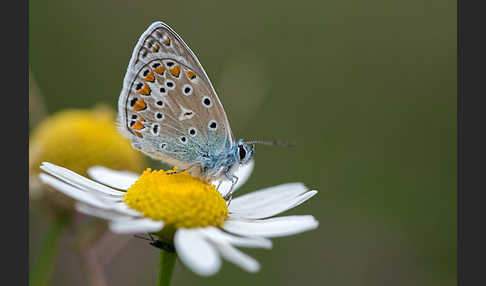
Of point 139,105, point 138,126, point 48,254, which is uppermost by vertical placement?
point 139,105

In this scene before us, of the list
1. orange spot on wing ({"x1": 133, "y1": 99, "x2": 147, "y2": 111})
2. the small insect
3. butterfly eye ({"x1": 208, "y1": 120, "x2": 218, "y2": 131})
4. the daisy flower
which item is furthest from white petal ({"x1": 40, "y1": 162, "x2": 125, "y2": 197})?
butterfly eye ({"x1": 208, "y1": 120, "x2": 218, "y2": 131})

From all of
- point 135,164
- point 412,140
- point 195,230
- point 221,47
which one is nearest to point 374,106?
point 412,140

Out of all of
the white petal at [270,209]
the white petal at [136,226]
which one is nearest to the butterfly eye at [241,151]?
the white petal at [270,209]

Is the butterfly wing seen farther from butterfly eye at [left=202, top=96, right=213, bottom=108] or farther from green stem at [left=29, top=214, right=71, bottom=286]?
green stem at [left=29, top=214, right=71, bottom=286]

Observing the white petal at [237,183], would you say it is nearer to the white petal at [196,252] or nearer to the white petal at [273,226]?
the white petal at [273,226]

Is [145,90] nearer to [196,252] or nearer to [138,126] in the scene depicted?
[138,126]

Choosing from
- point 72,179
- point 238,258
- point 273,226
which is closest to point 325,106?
point 273,226
